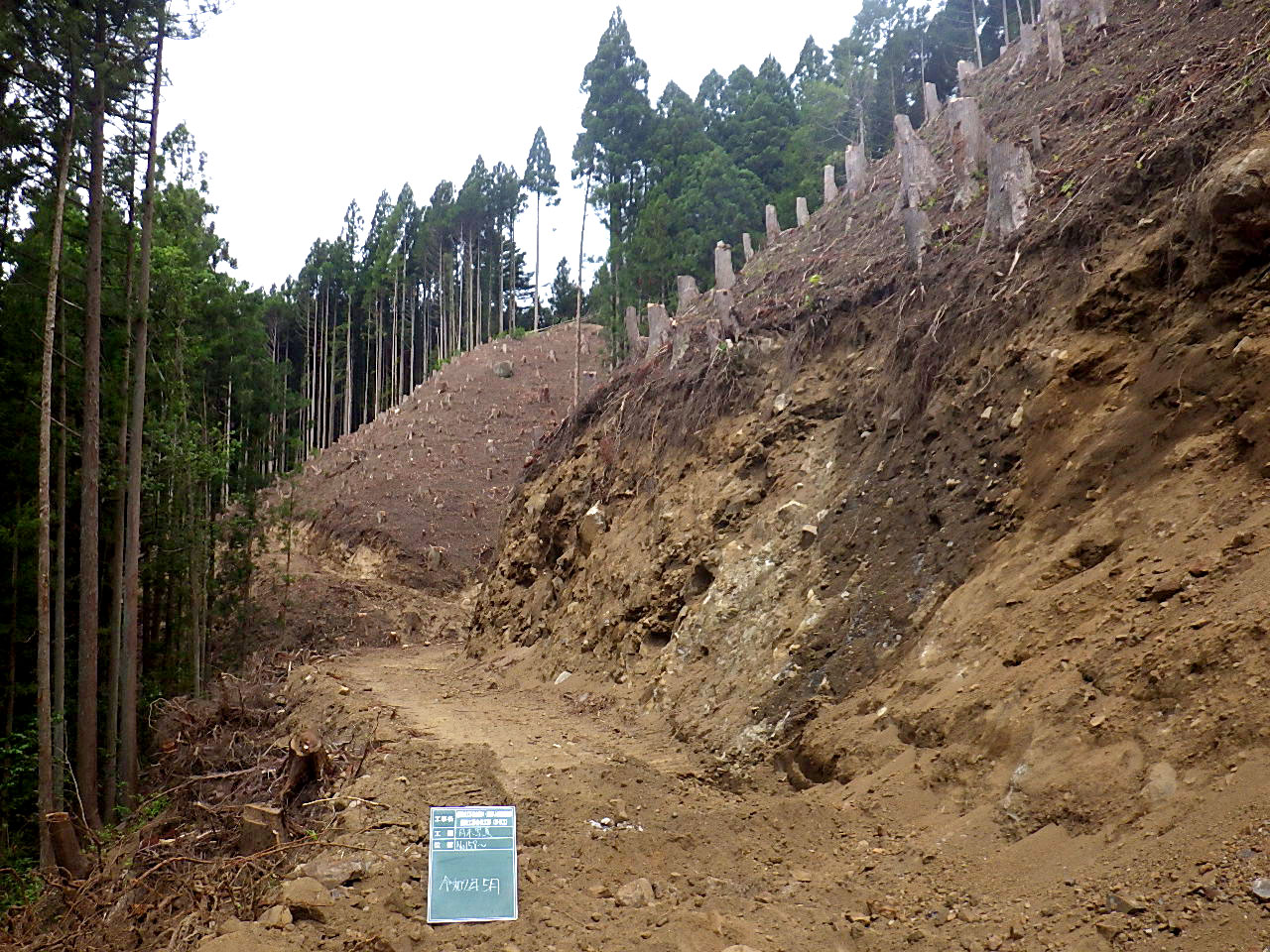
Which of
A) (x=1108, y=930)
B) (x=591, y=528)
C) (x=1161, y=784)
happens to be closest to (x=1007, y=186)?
(x=1161, y=784)

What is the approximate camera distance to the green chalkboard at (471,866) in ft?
15.9

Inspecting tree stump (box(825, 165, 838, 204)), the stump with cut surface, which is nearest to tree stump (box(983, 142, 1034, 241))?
the stump with cut surface

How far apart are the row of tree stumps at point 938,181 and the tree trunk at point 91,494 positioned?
7863mm

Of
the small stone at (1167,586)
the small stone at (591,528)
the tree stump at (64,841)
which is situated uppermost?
the small stone at (591,528)

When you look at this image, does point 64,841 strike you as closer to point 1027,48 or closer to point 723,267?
point 723,267

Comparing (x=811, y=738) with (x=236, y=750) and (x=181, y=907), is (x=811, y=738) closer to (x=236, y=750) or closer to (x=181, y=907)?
(x=181, y=907)

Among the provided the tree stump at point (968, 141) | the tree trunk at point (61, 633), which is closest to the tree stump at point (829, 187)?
the tree stump at point (968, 141)

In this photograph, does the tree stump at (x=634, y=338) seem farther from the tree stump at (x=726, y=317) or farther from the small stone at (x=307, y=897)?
the small stone at (x=307, y=897)

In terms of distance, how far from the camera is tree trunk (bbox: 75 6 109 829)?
10.2m

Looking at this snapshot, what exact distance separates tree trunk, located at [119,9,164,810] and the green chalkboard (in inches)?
334

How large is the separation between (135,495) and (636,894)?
9529 mm

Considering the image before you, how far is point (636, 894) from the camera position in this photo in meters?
5.19

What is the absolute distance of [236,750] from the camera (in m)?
10.4

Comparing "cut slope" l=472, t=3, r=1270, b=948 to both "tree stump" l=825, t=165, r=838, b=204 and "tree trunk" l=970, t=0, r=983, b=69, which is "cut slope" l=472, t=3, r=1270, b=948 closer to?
"tree stump" l=825, t=165, r=838, b=204
